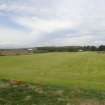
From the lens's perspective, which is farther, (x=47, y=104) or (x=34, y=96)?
(x=34, y=96)

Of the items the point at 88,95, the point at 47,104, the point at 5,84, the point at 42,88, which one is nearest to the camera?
the point at 47,104

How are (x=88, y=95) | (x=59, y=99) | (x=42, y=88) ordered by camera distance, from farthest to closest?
(x=42, y=88)
(x=88, y=95)
(x=59, y=99)

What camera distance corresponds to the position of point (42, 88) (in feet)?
106

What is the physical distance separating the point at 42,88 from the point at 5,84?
5801mm

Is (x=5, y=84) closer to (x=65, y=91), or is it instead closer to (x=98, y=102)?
(x=65, y=91)

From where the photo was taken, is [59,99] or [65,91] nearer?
[59,99]

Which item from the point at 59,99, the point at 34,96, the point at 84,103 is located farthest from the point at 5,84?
the point at 84,103

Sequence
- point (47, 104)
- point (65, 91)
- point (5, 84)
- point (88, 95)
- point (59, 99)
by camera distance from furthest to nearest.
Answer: point (5, 84)
point (65, 91)
point (88, 95)
point (59, 99)
point (47, 104)

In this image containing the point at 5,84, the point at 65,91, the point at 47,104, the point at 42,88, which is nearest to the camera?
the point at 47,104

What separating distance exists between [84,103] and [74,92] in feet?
15.9

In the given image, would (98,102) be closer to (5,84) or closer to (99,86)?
(99,86)

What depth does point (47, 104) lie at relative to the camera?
24.8 m

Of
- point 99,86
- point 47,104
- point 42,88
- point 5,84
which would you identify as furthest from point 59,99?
point 5,84

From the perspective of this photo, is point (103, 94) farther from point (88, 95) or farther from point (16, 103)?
point (16, 103)
